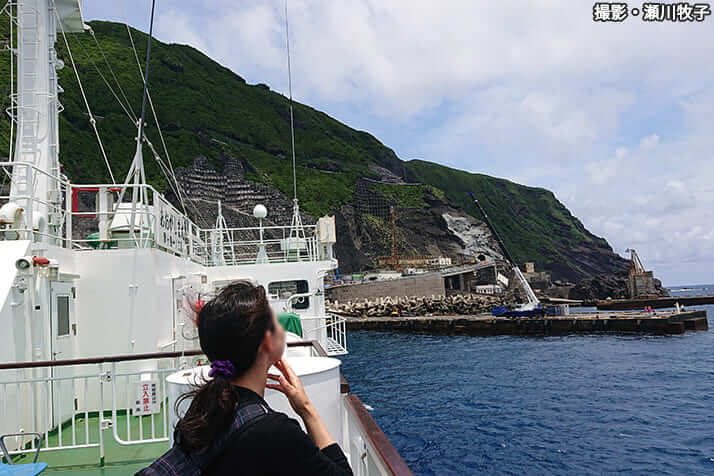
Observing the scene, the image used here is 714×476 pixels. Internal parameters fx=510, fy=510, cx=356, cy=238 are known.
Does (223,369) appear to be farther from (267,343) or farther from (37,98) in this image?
(37,98)

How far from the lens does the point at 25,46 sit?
8234mm

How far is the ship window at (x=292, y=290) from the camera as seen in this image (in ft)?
45.8

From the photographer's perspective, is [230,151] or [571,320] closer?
[571,320]

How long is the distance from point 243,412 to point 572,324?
119 ft

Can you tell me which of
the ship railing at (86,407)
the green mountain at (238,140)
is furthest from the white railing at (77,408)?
the green mountain at (238,140)

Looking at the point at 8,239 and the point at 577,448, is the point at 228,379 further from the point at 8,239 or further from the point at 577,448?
the point at 577,448

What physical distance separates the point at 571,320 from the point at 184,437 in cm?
3642

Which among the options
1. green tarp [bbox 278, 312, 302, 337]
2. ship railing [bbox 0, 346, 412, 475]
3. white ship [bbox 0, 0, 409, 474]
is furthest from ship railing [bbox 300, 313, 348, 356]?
ship railing [bbox 0, 346, 412, 475]

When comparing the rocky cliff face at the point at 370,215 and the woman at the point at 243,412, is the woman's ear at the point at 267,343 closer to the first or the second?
the woman at the point at 243,412

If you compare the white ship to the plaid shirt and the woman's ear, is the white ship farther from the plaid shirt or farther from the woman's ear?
the plaid shirt

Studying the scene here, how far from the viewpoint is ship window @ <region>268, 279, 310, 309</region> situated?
13.9 metres

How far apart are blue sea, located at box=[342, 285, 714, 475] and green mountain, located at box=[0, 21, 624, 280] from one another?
27.0m

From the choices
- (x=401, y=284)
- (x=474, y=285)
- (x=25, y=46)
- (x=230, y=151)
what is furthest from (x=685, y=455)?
(x=230, y=151)

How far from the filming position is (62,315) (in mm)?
7117
